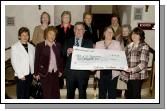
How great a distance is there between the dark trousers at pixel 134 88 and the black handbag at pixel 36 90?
97cm

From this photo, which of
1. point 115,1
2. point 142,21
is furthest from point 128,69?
point 142,21

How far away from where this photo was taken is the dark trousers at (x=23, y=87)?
3.58m

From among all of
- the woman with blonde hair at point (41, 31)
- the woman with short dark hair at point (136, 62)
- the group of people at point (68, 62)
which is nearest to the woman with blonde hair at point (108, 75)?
the group of people at point (68, 62)

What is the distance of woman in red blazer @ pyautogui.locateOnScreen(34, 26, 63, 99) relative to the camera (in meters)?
3.49

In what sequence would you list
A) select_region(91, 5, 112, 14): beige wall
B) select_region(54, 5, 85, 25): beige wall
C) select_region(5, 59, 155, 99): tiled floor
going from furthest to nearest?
select_region(91, 5, 112, 14): beige wall → select_region(54, 5, 85, 25): beige wall → select_region(5, 59, 155, 99): tiled floor

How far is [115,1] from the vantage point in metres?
3.62

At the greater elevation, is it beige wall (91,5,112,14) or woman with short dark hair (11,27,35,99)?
beige wall (91,5,112,14)

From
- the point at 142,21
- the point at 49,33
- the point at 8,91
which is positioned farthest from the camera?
the point at 142,21

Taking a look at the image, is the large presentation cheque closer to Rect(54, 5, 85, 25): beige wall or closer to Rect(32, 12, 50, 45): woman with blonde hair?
Rect(32, 12, 50, 45): woman with blonde hair

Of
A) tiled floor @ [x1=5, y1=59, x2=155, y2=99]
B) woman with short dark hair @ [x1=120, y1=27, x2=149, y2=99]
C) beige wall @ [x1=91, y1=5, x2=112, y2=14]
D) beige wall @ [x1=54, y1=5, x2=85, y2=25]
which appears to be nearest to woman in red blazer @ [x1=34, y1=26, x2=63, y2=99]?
tiled floor @ [x1=5, y1=59, x2=155, y2=99]

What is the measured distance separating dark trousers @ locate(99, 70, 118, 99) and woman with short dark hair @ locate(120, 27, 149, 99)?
133mm

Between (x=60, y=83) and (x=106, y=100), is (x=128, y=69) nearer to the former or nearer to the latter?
(x=106, y=100)

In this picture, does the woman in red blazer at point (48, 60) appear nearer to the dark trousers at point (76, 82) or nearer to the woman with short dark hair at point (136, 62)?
the dark trousers at point (76, 82)

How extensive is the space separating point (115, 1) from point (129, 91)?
97cm
